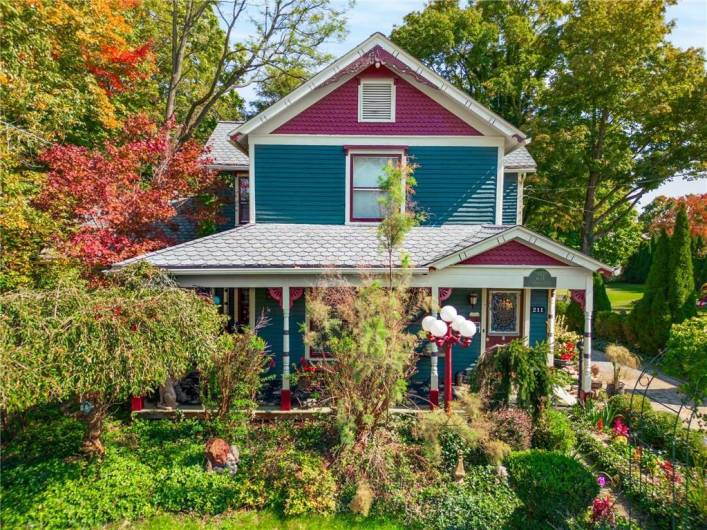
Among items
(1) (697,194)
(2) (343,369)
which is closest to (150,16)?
(2) (343,369)

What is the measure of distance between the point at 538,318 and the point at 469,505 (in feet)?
23.7

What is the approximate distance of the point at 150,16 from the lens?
20453 millimetres

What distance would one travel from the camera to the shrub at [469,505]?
6137 millimetres

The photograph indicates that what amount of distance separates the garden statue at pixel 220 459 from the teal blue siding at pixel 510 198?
36.2 feet

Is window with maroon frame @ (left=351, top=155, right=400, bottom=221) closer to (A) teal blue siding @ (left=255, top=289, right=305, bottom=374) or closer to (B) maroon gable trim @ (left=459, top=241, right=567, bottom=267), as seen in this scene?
(A) teal blue siding @ (left=255, top=289, right=305, bottom=374)

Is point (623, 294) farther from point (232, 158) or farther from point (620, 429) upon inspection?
point (232, 158)

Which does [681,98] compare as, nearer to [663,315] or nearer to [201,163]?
[663,315]

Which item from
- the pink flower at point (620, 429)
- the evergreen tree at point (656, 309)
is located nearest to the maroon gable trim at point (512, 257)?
the pink flower at point (620, 429)

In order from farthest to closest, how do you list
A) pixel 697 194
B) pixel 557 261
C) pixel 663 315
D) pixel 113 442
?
pixel 697 194
pixel 663 315
pixel 557 261
pixel 113 442

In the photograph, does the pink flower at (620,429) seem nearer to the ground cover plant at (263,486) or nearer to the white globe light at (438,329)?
the ground cover plant at (263,486)

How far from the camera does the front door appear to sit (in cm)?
1202

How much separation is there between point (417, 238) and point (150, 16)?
1849 cm

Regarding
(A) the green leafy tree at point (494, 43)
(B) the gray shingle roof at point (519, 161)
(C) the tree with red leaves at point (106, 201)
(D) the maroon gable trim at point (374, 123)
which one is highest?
(A) the green leafy tree at point (494, 43)

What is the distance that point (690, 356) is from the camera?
7.71 m
